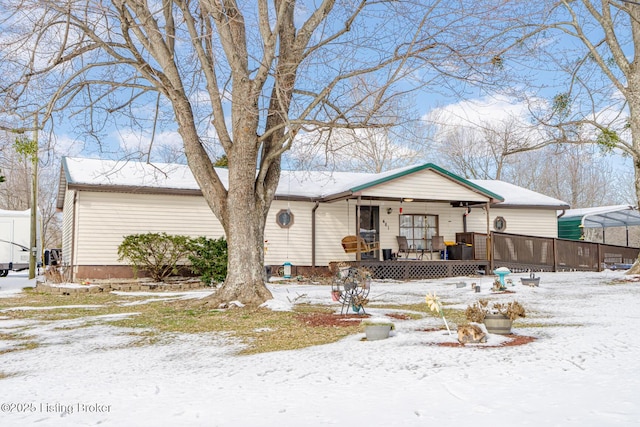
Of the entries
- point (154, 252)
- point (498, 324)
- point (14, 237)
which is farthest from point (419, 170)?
point (14, 237)

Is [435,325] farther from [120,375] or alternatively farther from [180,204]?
[180,204]

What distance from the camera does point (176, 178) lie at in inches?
720

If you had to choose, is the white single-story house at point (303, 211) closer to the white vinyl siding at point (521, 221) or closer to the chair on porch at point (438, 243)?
the white vinyl siding at point (521, 221)

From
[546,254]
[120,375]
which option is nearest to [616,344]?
[120,375]

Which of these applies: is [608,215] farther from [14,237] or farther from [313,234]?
[14,237]

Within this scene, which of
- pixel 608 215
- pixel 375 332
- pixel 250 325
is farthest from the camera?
pixel 608 215

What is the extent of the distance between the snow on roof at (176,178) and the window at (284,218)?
636 mm

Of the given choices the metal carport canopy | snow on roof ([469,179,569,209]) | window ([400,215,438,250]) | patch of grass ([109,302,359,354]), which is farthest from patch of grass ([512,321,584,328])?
the metal carport canopy

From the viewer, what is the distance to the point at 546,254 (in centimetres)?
2039

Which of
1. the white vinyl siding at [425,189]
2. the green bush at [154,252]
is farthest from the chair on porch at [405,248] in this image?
the green bush at [154,252]

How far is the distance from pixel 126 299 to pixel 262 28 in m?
6.99

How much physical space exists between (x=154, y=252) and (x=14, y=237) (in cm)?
1045

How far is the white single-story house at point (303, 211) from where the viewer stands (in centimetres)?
1662

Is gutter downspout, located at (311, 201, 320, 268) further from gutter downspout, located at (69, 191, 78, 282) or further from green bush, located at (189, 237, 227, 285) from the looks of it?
gutter downspout, located at (69, 191, 78, 282)
